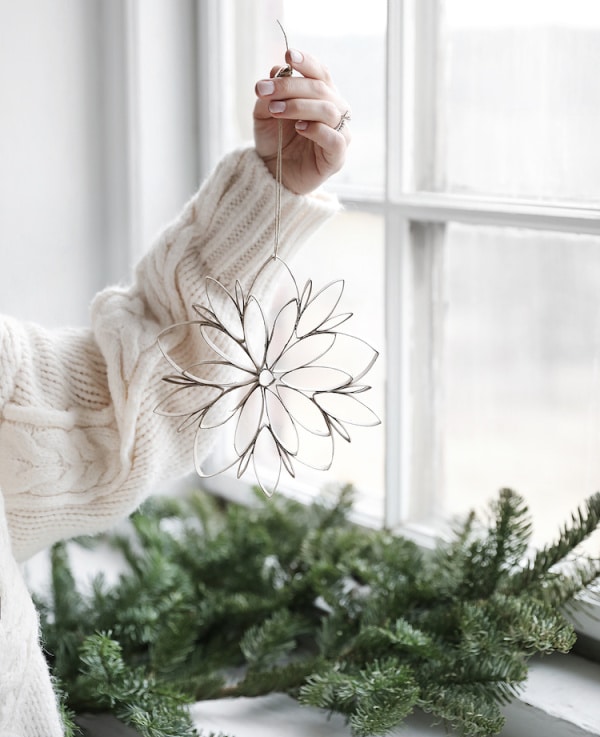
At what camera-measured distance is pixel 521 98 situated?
1.07 metres

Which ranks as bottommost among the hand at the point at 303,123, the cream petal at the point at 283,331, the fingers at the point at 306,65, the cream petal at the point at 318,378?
the cream petal at the point at 318,378

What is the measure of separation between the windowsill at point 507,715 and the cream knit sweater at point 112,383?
205 mm

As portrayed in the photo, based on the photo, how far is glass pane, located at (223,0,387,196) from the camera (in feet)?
4.01

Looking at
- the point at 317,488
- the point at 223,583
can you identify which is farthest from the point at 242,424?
the point at 223,583

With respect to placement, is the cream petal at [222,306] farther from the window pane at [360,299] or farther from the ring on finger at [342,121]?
the window pane at [360,299]

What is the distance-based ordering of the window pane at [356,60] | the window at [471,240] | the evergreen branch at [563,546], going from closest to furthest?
the evergreen branch at [563,546], the window at [471,240], the window pane at [356,60]

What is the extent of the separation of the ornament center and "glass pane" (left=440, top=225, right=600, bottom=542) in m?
0.41

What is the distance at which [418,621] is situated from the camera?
1013 mm

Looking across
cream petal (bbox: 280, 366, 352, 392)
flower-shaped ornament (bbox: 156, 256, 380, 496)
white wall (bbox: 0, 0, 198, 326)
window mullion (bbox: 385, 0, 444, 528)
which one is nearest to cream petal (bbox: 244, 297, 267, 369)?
flower-shaped ornament (bbox: 156, 256, 380, 496)

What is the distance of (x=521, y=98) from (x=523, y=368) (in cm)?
31

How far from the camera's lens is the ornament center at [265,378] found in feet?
2.75

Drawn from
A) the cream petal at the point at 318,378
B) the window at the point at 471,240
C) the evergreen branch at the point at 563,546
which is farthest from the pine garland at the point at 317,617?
the cream petal at the point at 318,378

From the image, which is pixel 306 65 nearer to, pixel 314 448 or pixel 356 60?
pixel 356 60

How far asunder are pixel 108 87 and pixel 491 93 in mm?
587
